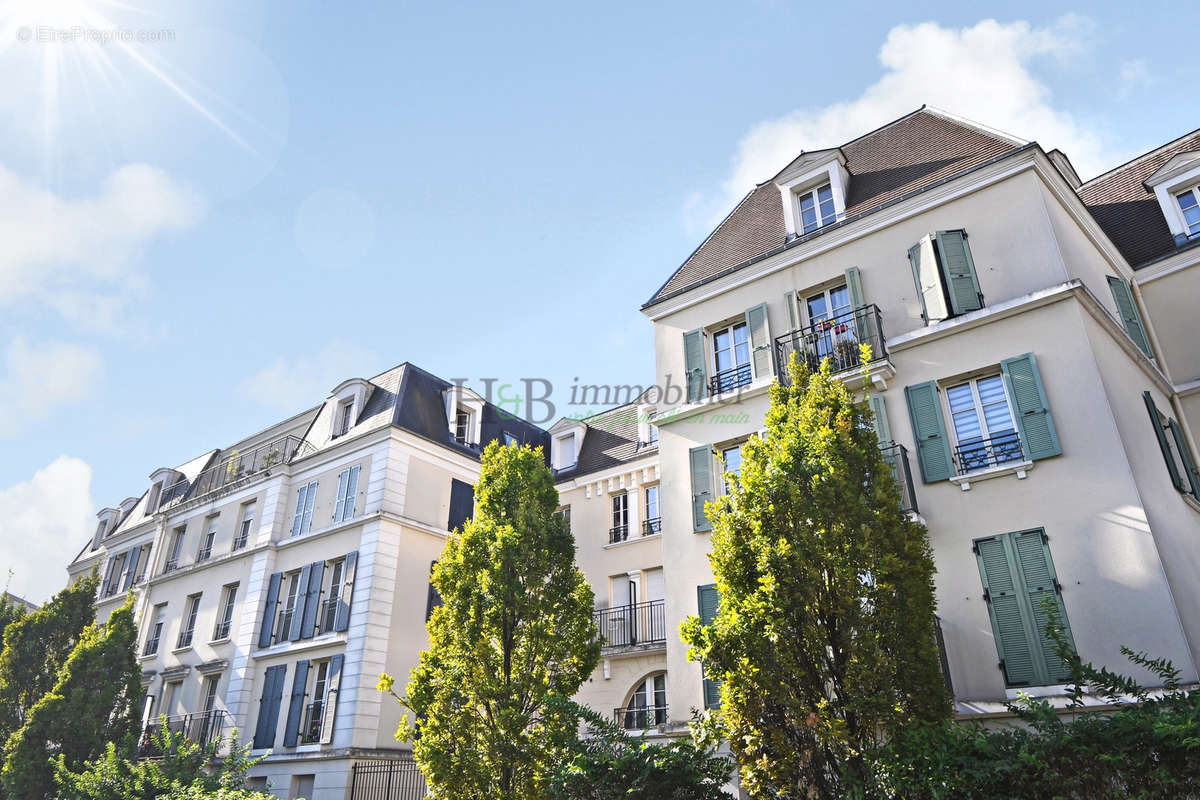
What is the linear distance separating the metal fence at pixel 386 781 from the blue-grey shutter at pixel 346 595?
3.75m

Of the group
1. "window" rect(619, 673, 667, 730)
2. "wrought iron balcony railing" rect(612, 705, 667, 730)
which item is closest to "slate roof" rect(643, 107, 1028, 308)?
"window" rect(619, 673, 667, 730)

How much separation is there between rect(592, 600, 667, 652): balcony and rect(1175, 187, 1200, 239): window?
14073 mm

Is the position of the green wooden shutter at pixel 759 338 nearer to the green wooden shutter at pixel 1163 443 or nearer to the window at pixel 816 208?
the window at pixel 816 208

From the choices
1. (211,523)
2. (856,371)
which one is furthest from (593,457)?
(211,523)

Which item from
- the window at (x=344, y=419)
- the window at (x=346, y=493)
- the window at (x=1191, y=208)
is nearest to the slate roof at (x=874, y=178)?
the window at (x=1191, y=208)

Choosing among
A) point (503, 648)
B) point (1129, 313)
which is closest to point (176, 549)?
point (503, 648)

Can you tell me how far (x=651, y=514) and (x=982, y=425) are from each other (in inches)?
427

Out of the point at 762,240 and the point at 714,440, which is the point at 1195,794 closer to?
the point at 714,440

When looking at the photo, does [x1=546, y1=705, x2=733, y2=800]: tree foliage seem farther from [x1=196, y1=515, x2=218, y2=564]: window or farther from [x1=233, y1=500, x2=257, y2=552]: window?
[x1=196, y1=515, x2=218, y2=564]: window

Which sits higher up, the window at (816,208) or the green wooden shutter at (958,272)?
the window at (816,208)

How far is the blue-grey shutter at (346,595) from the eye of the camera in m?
22.0

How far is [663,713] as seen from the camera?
19188 millimetres

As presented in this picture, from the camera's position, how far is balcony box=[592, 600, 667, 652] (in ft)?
65.1

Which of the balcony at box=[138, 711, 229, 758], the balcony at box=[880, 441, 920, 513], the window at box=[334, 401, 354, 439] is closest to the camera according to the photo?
the balcony at box=[880, 441, 920, 513]
